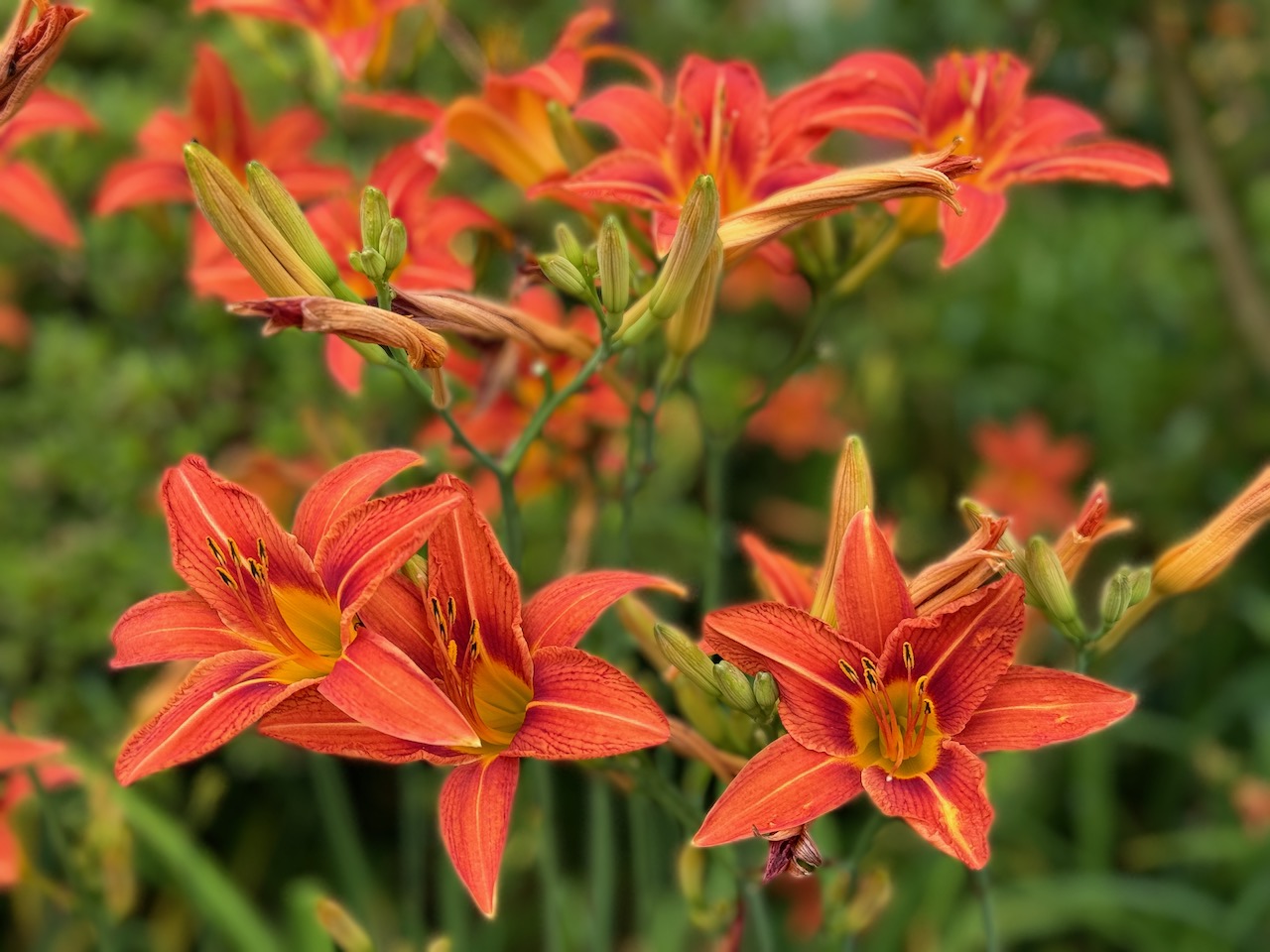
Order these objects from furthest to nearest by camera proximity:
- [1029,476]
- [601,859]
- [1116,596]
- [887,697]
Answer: [1029,476], [601,859], [1116,596], [887,697]

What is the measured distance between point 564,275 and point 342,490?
10.9 inches

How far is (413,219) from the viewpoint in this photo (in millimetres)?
1332

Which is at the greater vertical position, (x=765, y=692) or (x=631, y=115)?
(x=631, y=115)

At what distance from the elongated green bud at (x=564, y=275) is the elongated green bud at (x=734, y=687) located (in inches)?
13.8

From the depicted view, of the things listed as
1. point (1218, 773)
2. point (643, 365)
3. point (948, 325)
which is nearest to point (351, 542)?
point (643, 365)

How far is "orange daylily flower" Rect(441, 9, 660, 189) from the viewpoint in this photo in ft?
4.12

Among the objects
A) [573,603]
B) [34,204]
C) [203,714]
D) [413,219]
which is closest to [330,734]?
[203,714]

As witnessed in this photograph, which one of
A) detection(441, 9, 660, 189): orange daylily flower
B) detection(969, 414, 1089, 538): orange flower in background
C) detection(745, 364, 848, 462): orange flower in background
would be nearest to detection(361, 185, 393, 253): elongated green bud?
detection(441, 9, 660, 189): orange daylily flower

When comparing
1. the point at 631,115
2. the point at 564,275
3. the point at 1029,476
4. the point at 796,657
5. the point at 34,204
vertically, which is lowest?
the point at 1029,476

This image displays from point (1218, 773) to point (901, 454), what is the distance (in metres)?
1.32

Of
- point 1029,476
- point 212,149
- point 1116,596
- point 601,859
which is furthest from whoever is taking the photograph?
point 1029,476

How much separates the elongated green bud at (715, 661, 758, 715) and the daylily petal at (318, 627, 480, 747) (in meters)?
0.21

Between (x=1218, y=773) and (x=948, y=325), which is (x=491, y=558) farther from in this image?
(x=948, y=325)

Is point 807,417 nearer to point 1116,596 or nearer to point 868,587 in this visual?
point 1116,596
